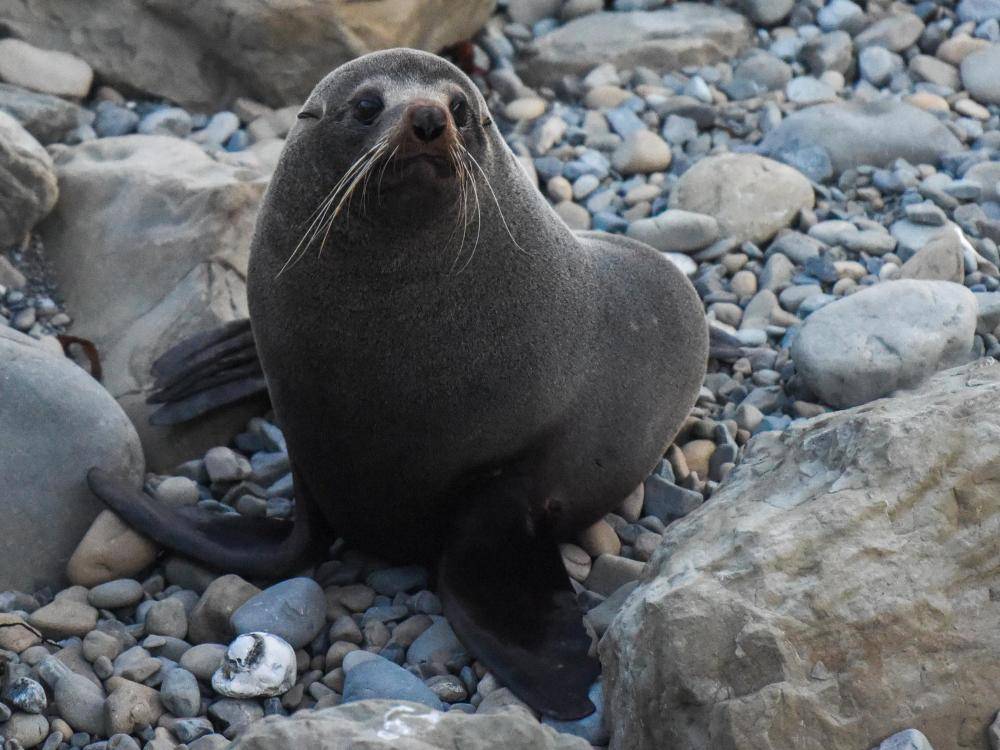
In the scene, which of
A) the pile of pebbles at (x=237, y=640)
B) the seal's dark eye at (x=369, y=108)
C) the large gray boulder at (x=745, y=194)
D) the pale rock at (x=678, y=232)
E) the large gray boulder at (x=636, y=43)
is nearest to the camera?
the pile of pebbles at (x=237, y=640)

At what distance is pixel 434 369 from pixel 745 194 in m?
3.29

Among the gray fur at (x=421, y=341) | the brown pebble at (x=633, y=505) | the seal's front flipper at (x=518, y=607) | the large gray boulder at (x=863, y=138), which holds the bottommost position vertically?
the large gray boulder at (x=863, y=138)

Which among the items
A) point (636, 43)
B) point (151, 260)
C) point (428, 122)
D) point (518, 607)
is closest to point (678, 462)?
point (518, 607)

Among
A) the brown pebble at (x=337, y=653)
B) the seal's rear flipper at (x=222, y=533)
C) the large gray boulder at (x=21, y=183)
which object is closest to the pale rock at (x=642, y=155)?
the large gray boulder at (x=21, y=183)

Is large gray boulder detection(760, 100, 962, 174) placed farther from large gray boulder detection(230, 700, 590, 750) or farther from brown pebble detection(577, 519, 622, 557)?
large gray boulder detection(230, 700, 590, 750)

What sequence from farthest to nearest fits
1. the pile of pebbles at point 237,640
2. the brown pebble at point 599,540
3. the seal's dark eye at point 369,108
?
the brown pebble at point 599,540 < the seal's dark eye at point 369,108 < the pile of pebbles at point 237,640

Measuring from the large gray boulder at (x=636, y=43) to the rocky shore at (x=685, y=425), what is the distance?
0.07 ft

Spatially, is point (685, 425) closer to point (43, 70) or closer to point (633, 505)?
point (633, 505)

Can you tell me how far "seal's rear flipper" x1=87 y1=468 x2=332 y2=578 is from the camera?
4.71 meters

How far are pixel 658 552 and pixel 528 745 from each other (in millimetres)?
1018

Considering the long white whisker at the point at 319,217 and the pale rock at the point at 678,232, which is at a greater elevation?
the long white whisker at the point at 319,217

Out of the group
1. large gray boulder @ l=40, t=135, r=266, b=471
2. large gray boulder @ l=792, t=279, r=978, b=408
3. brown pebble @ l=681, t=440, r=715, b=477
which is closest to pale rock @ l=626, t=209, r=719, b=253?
large gray boulder @ l=792, t=279, r=978, b=408

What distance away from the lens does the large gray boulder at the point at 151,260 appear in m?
5.75

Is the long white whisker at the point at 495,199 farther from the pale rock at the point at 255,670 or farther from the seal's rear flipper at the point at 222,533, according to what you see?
the pale rock at the point at 255,670
